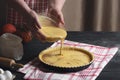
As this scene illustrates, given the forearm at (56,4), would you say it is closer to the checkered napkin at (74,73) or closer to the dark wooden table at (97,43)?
the dark wooden table at (97,43)

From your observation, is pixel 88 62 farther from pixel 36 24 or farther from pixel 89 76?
pixel 36 24

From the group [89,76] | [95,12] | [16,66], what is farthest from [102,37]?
[95,12]

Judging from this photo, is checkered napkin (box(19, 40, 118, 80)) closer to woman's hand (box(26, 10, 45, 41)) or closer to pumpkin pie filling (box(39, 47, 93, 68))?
pumpkin pie filling (box(39, 47, 93, 68))

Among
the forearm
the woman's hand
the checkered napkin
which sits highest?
the forearm

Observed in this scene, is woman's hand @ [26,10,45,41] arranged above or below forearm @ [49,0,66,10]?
below

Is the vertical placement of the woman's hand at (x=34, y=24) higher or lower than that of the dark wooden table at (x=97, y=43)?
higher

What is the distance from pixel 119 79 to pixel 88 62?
18cm

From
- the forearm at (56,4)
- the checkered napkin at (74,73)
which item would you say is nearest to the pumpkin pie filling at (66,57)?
the checkered napkin at (74,73)

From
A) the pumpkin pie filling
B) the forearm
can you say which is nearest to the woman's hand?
the pumpkin pie filling

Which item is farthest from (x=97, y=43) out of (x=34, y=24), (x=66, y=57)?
(x=34, y=24)

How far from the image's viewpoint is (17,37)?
1.52m

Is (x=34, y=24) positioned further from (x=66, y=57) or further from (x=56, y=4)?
(x=56, y=4)

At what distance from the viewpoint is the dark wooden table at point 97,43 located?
4.54 ft

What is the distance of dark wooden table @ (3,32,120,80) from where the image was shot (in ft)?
4.54
